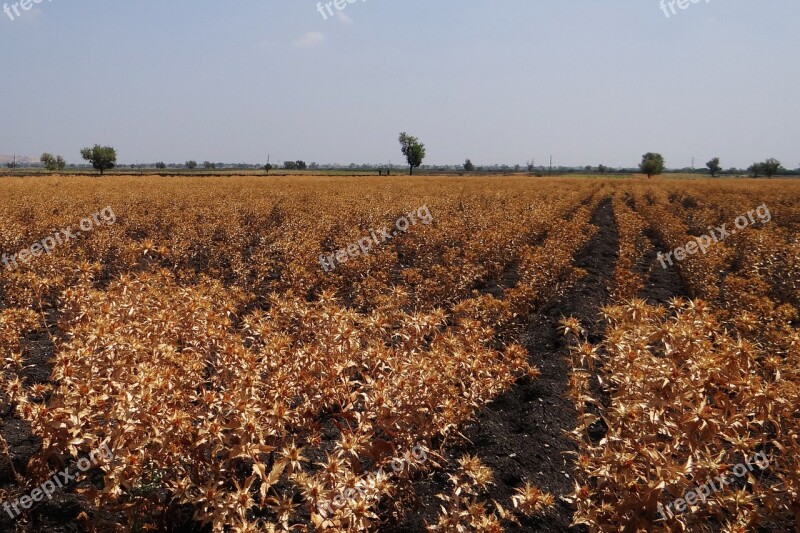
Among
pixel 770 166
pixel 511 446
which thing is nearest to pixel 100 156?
pixel 511 446

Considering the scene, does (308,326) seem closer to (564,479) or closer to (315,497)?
(315,497)

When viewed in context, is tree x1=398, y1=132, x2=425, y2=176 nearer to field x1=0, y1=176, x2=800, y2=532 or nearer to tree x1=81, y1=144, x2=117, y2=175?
→ tree x1=81, y1=144, x2=117, y2=175

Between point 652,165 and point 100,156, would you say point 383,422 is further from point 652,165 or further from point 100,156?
point 652,165

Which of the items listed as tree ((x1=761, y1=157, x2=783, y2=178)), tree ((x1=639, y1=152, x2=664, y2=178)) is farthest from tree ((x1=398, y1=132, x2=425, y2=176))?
tree ((x1=761, y1=157, x2=783, y2=178))

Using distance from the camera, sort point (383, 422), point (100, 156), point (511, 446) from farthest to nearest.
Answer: point (100, 156) < point (511, 446) < point (383, 422)

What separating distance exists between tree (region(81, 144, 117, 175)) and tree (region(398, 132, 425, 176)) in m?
44.3

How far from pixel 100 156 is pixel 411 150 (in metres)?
46.9

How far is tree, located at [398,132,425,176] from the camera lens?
255ft

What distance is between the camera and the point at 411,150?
77.9 metres

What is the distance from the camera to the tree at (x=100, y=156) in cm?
6325

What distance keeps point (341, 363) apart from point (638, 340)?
73.3 inches

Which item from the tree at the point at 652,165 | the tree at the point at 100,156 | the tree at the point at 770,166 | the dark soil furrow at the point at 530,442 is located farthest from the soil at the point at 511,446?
the tree at the point at 770,166

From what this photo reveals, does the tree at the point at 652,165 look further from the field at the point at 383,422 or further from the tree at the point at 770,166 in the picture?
the field at the point at 383,422

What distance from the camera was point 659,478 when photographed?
2.01 meters
